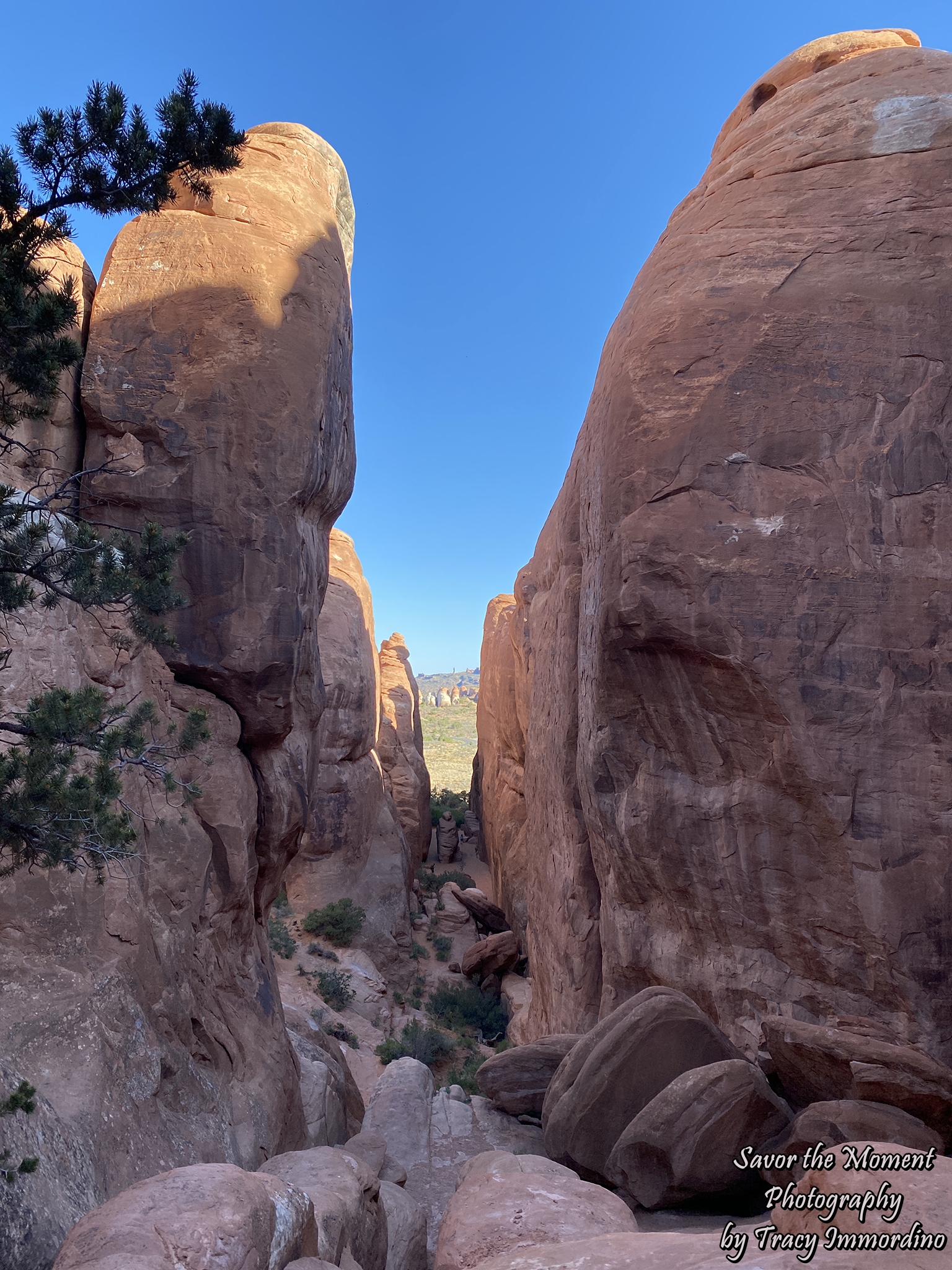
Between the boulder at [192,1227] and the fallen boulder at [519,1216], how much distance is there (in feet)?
3.36

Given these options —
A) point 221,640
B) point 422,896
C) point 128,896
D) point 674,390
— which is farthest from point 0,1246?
point 422,896

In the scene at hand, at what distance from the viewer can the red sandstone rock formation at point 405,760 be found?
30578mm

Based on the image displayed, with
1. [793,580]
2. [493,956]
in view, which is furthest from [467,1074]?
[793,580]

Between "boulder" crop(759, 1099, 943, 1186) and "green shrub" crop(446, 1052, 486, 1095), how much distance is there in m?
8.72

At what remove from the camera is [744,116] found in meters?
12.3

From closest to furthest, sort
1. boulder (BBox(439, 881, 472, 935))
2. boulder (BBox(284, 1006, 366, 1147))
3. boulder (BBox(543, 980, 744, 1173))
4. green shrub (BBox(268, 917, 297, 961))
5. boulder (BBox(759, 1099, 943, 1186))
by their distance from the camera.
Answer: boulder (BBox(759, 1099, 943, 1186)) → boulder (BBox(543, 980, 744, 1173)) → boulder (BBox(284, 1006, 366, 1147)) → green shrub (BBox(268, 917, 297, 961)) → boulder (BBox(439, 881, 472, 935))

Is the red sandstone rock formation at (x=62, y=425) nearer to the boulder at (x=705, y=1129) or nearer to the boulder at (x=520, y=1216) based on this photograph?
the boulder at (x=520, y=1216)

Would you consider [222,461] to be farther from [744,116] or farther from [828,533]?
[744,116]

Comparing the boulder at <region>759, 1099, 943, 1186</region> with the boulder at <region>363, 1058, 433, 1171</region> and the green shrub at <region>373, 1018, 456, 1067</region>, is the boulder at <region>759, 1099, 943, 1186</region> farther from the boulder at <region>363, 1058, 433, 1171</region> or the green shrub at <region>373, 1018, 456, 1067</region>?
the green shrub at <region>373, 1018, 456, 1067</region>

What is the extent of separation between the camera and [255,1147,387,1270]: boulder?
18.2ft

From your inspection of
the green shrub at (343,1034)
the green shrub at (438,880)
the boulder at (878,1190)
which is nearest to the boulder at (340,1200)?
the boulder at (878,1190)

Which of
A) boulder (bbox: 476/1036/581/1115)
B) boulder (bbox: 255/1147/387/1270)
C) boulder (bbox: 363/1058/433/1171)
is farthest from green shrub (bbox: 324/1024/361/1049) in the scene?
boulder (bbox: 255/1147/387/1270)

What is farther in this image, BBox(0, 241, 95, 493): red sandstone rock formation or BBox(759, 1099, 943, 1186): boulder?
BBox(0, 241, 95, 493): red sandstone rock formation

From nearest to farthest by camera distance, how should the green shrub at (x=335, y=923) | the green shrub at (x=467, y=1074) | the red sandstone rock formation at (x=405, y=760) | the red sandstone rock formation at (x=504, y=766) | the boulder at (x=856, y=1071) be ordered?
the boulder at (x=856, y=1071) → the green shrub at (x=467, y=1074) → the green shrub at (x=335, y=923) → the red sandstone rock formation at (x=504, y=766) → the red sandstone rock formation at (x=405, y=760)
